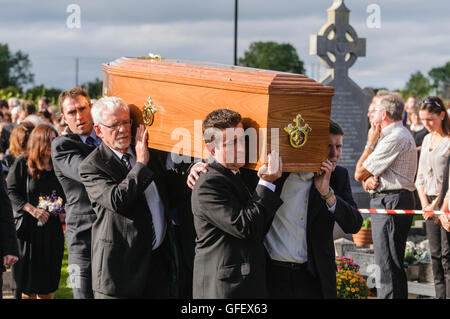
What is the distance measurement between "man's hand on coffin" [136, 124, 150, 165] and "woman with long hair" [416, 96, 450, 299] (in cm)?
350

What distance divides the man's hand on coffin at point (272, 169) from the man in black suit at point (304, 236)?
28 cm

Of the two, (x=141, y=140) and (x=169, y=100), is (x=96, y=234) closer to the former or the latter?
(x=141, y=140)

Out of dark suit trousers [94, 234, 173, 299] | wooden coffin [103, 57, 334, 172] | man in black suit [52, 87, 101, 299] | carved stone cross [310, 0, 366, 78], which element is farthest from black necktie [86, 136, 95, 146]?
carved stone cross [310, 0, 366, 78]

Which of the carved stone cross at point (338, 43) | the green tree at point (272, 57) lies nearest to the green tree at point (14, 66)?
the green tree at point (272, 57)

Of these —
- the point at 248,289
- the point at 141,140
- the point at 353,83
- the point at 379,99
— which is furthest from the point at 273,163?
the point at 353,83

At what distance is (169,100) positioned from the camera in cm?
465

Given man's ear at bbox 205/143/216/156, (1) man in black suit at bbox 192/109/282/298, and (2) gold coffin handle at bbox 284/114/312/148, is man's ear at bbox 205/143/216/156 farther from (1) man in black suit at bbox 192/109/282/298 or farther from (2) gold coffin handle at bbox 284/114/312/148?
(2) gold coffin handle at bbox 284/114/312/148

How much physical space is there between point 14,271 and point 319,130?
3887 mm

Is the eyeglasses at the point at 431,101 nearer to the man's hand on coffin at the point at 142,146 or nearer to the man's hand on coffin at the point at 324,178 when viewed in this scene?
the man's hand on coffin at the point at 324,178

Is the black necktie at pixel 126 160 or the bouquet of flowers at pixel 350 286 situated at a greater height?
the black necktie at pixel 126 160

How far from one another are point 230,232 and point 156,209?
0.83 meters

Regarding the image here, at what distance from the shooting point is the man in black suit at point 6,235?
199 inches

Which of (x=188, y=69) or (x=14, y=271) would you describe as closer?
(x=188, y=69)

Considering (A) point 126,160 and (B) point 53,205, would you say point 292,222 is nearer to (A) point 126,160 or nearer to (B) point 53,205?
(A) point 126,160
